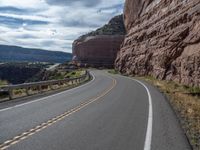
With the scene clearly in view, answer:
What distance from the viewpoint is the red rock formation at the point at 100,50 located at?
130m

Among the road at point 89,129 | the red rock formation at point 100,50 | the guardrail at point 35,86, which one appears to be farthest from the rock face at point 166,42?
the red rock formation at point 100,50

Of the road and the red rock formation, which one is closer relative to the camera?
the road

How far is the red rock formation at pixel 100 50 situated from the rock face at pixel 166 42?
4752cm

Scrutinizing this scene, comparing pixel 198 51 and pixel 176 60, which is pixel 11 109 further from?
pixel 176 60

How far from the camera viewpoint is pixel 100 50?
438ft

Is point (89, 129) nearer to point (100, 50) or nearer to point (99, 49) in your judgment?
point (100, 50)

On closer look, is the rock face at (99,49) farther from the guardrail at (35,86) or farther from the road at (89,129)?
the road at (89,129)

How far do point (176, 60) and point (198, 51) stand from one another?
812 centimetres

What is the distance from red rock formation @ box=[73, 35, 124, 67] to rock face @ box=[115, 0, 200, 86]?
47.5 m

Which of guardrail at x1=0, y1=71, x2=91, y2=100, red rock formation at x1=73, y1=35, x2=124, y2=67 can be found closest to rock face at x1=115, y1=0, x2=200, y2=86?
guardrail at x1=0, y1=71, x2=91, y2=100

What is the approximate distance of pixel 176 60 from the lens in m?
43.2

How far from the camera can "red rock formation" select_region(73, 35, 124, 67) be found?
130m

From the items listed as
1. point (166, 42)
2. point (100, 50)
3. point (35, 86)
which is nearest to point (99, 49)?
point (100, 50)

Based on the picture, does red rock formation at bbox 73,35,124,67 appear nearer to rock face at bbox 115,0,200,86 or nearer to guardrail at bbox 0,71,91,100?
rock face at bbox 115,0,200,86
